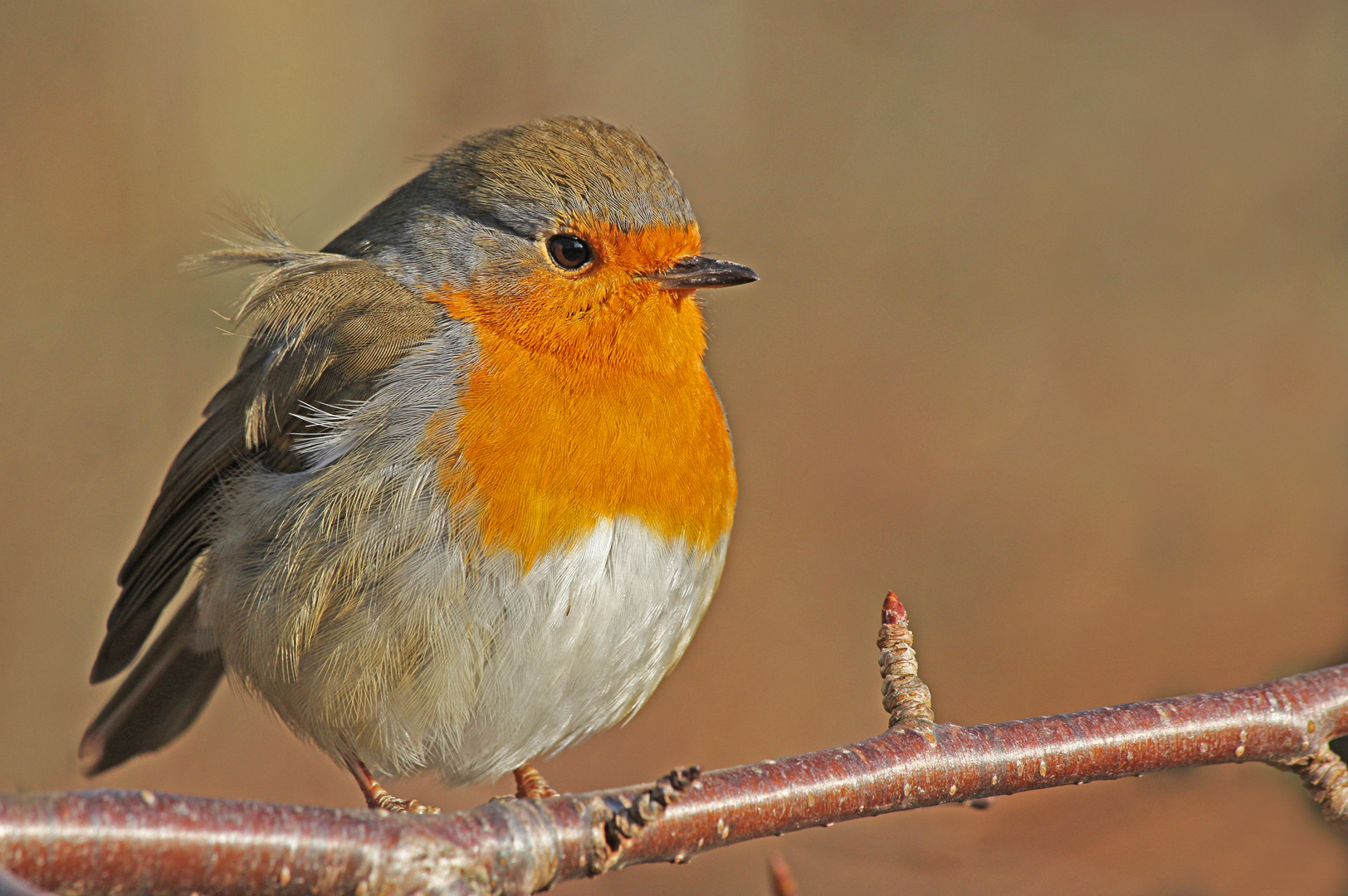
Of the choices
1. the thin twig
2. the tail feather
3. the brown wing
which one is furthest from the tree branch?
the tail feather

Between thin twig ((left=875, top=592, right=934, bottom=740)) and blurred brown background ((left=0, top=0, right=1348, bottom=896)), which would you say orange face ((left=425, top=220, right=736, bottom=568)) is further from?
blurred brown background ((left=0, top=0, right=1348, bottom=896))

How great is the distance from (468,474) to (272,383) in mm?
777

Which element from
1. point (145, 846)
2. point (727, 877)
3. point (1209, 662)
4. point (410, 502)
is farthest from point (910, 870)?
point (145, 846)

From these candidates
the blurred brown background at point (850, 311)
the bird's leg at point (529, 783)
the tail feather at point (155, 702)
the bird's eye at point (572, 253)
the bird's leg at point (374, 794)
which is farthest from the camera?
the blurred brown background at point (850, 311)

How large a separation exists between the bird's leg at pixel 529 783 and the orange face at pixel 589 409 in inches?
39.8

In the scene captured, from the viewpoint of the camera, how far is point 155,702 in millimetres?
3588

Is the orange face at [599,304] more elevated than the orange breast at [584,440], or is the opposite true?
the orange face at [599,304]

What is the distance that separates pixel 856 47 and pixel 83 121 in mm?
4252

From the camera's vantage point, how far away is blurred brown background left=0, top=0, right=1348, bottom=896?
220 inches

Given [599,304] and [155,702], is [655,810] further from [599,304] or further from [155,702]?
[155,702]

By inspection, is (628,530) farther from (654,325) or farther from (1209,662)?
(1209,662)

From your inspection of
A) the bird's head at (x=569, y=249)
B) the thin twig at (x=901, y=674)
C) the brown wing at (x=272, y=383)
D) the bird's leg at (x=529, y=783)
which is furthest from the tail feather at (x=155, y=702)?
the thin twig at (x=901, y=674)

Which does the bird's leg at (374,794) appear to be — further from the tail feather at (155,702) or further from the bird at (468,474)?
the tail feather at (155,702)

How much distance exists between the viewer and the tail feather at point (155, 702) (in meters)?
3.53
